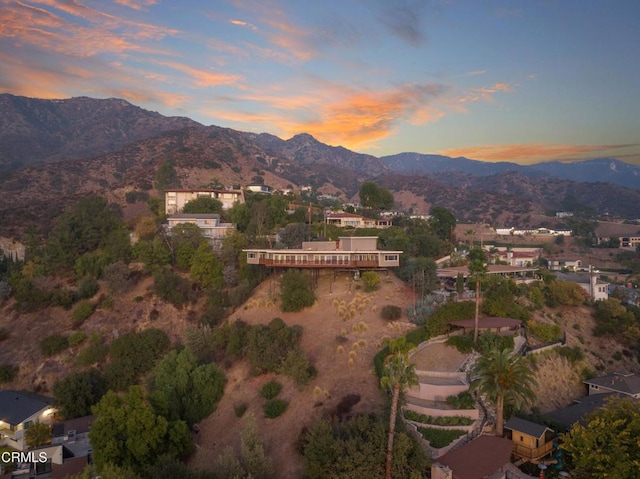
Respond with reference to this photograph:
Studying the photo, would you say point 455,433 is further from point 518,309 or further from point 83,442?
point 83,442

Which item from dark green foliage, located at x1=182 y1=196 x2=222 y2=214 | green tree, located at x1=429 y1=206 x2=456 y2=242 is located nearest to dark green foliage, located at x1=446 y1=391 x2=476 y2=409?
green tree, located at x1=429 y1=206 x2=456 y2=242

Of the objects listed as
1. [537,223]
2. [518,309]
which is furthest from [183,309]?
[537,223]

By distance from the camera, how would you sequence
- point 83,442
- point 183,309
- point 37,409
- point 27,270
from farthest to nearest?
point 27,270
point 183,309
point 37,409
point 83,442

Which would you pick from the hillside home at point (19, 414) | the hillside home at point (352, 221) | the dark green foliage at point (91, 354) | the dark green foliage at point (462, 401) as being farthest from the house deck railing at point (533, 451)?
the hillside home at point (352, 221)

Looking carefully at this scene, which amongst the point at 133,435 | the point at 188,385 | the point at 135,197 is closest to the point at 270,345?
the point at 188,385

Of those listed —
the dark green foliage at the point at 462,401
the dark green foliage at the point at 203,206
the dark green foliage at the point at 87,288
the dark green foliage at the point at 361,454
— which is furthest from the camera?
the dark green foliage at the point at 203,206

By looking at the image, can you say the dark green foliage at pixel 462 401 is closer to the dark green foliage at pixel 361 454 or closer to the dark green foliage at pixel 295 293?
the dark green foliage at pixel 361 454
